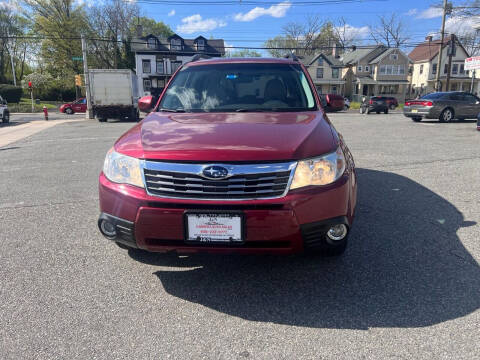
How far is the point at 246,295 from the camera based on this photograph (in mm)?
2650

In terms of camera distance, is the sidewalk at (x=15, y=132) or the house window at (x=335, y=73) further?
the house window at (x=335, y=73)

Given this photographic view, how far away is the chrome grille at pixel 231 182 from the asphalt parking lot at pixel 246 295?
808mm

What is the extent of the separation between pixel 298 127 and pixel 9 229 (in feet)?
10.9

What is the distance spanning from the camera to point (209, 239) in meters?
2.37

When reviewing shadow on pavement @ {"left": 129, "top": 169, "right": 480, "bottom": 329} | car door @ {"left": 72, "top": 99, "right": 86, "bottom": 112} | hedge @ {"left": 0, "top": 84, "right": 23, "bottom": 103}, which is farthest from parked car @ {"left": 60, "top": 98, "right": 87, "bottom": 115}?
shadow on pavement @ {"left": 129, "top": 169, "right": 480, "bottom": 329}

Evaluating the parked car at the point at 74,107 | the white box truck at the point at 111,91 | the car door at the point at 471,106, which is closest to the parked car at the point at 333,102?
the car door at the point at 471,106

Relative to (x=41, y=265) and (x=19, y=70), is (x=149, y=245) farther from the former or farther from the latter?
(x=19, y=70)

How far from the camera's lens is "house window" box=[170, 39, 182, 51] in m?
52.8

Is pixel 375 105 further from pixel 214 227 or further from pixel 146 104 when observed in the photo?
pixel 214 227

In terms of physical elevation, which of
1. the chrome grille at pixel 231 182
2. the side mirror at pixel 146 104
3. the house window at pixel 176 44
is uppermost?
the house window at pixel 176 44

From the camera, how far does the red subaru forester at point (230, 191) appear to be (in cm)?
231

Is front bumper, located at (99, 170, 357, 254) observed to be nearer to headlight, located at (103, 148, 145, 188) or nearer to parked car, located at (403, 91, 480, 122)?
headlight, located at (103, 148, 145, 188)

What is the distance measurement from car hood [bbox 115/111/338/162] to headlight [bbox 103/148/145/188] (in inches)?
2.3

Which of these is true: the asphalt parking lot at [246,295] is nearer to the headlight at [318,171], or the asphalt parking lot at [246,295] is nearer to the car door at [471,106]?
the headlight at [318,171]
